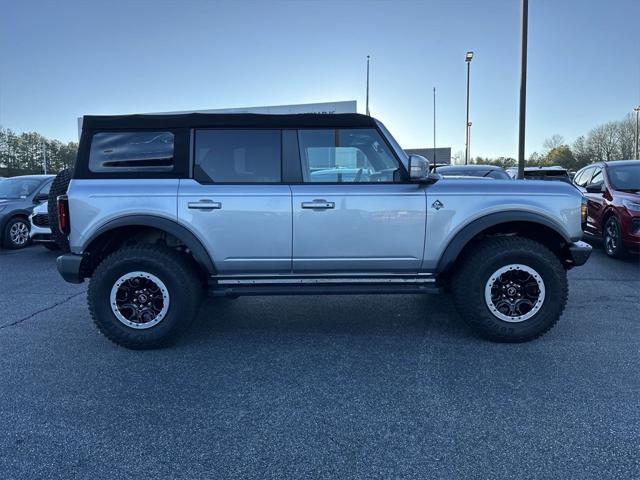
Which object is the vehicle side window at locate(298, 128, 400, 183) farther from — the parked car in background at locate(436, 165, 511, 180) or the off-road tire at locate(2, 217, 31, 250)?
the off-road tire at locate(2, 217, 31, 250)

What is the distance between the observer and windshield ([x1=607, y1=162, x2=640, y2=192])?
7.43 meters

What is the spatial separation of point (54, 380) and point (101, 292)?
76 centimetres

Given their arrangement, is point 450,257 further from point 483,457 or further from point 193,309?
point 193,309

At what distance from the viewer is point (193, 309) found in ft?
12.4

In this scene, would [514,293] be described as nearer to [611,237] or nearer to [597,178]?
[611,237]

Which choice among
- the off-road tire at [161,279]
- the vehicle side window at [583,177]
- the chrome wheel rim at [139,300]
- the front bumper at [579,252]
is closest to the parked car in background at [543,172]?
the vehicle side window at [583,177]

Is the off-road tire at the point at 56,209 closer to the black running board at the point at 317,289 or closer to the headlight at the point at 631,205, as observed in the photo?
the black running board at the point at 317,289

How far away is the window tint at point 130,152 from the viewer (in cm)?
385

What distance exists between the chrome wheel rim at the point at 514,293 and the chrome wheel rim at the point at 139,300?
2.80 meters

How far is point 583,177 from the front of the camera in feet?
29.7

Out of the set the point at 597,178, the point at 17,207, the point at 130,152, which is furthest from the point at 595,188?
the point at 17,207

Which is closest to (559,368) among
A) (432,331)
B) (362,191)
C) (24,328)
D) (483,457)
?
(432,331)

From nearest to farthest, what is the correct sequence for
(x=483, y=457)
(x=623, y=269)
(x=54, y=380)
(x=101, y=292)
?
(x=483, y=457) → (x=54, y=380) → (x=101, y=292) → (x=623, y=269)

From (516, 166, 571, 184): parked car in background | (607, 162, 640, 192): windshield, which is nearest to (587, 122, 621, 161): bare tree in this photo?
(516, 166, 571, 184): parked car in background
